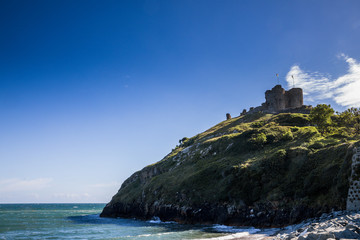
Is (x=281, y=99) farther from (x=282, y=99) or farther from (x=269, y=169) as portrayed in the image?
(x=269, y=169)

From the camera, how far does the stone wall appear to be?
86.1 ft

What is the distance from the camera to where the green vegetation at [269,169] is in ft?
112

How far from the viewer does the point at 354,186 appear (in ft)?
88.1

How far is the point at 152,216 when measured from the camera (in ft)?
188

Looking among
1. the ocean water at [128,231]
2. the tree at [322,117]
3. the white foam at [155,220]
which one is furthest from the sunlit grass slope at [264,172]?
the tree at [322,117]

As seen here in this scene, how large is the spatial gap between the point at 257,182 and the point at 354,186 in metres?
17.0

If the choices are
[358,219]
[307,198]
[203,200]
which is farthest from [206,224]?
[358,219]

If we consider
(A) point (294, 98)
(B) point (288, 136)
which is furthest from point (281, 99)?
(B) point (288, 136)

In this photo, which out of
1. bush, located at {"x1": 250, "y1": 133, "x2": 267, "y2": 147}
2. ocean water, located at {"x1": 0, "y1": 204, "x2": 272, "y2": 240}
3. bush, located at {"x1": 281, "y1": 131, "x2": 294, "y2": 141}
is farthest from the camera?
bush, located at {"x1": 250, "y1": 133, "x2": 267, "y2": 147}

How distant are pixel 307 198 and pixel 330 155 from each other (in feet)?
25.4

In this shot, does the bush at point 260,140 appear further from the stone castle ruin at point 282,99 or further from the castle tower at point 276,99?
the castle tower at point 276,99

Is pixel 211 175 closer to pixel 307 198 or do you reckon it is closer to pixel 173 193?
pixel 173 193

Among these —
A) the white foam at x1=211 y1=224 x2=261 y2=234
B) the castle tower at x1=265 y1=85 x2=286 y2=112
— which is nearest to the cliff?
the white foam at x1=211 y1=224 x2=261 y2=234

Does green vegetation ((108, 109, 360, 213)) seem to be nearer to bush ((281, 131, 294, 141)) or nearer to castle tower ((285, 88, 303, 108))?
bush ((281, 131, 294, 141))
